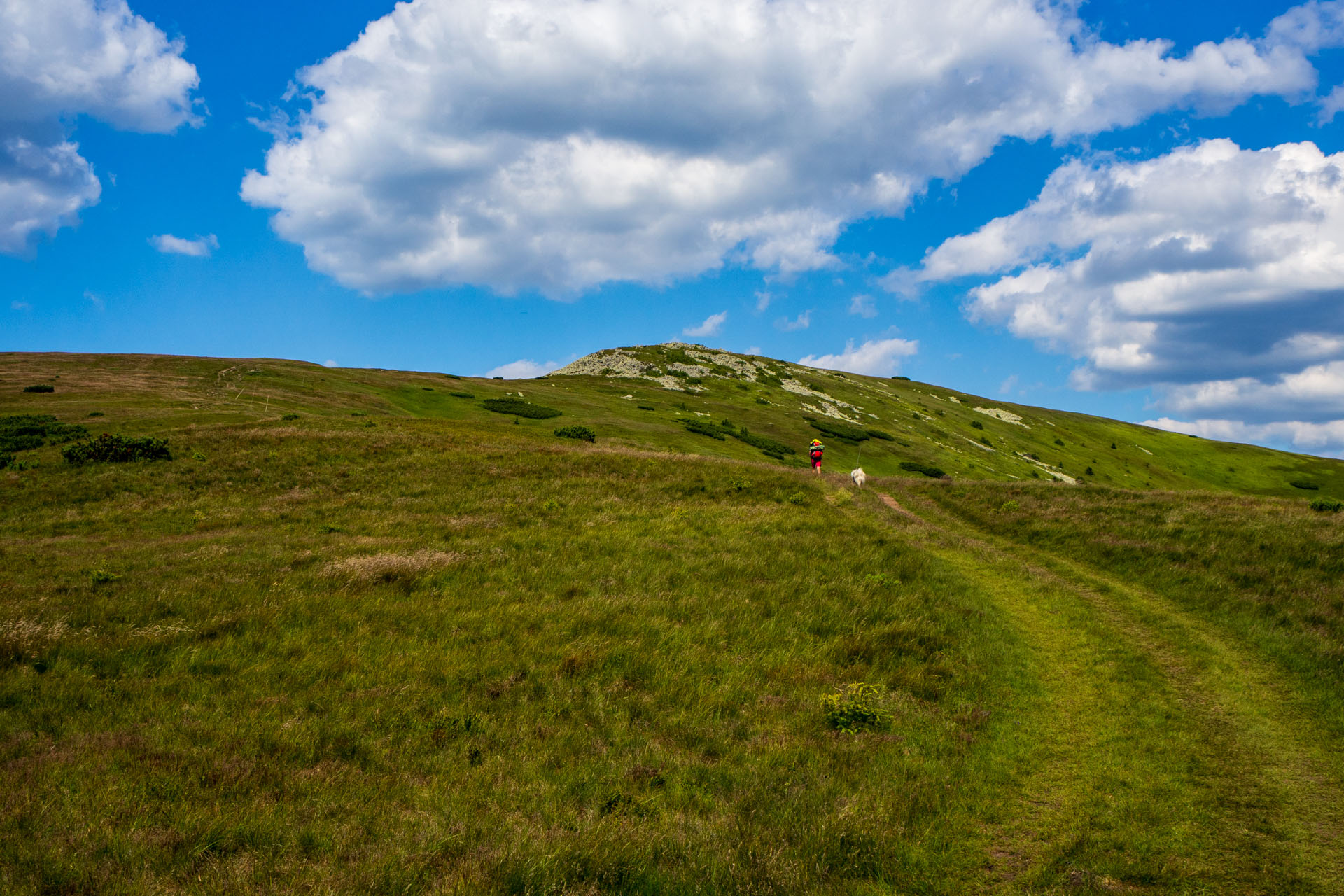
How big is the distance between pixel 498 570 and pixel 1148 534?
838 inches

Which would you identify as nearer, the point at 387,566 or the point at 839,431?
the point at 387,566

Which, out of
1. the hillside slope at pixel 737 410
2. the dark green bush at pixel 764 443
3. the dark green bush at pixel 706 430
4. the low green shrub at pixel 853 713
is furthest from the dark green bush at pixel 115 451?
the dark green bush at pixel 764 443

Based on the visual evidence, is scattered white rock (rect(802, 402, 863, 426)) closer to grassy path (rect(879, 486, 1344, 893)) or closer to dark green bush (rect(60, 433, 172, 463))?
dark green bush (rect(60, 433, 172, 463))

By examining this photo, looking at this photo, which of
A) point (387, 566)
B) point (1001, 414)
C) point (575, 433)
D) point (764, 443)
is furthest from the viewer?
point (1001, 414)

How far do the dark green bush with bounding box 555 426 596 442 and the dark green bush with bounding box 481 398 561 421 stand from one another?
11740 mm

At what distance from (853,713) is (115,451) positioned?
36651 mm

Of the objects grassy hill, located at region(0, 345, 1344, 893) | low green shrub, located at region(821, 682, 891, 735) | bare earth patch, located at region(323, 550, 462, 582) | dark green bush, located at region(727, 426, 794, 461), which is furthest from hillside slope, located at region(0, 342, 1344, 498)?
low green shrub, located at region(821, 682, 891, 735)

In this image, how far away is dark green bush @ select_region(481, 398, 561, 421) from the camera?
63250mm

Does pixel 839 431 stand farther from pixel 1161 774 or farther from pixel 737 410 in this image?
pixel 1161 774

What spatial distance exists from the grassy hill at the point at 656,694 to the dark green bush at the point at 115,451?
2.43 meters

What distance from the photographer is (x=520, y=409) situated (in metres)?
65.1

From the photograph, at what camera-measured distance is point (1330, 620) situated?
46.7ft

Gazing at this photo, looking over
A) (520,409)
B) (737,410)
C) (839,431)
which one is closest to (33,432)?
(520,409)

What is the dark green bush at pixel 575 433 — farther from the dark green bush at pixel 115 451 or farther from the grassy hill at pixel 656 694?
the dark green bush at pixel 115 451
